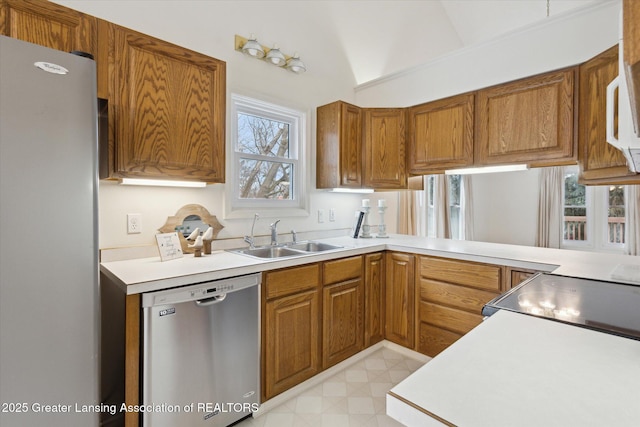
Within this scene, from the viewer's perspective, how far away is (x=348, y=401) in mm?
1950

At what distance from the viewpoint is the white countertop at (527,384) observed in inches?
19.5

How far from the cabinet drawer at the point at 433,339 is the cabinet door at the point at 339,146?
1372 millimetres

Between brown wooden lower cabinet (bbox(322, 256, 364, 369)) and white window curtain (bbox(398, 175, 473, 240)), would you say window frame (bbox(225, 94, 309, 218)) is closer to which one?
brown wooden lower cabinet (bbox(322, 256, 364, 369))

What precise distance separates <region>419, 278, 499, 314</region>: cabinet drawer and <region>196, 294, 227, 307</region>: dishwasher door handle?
154cm

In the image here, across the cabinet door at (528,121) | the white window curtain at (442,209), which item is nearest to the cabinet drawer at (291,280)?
the cabinet door at (528,121)

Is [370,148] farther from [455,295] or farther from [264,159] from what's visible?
[455,295]

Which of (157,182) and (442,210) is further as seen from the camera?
(442,210)

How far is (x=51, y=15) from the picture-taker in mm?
1363

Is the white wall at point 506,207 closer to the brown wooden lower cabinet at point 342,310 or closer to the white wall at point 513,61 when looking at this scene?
the white wall at point 513,61

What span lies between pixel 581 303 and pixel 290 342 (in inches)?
59.3

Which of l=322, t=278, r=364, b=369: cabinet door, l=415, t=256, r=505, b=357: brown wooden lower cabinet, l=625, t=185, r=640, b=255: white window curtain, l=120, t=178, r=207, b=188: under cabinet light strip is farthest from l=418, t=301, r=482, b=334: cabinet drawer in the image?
l=625, t=185, r=640, b=255: white window curtain

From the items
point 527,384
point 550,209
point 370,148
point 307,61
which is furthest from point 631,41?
point 550,209

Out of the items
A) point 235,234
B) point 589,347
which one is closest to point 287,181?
point 235,234

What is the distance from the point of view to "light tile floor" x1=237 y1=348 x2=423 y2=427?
1.76 meters
